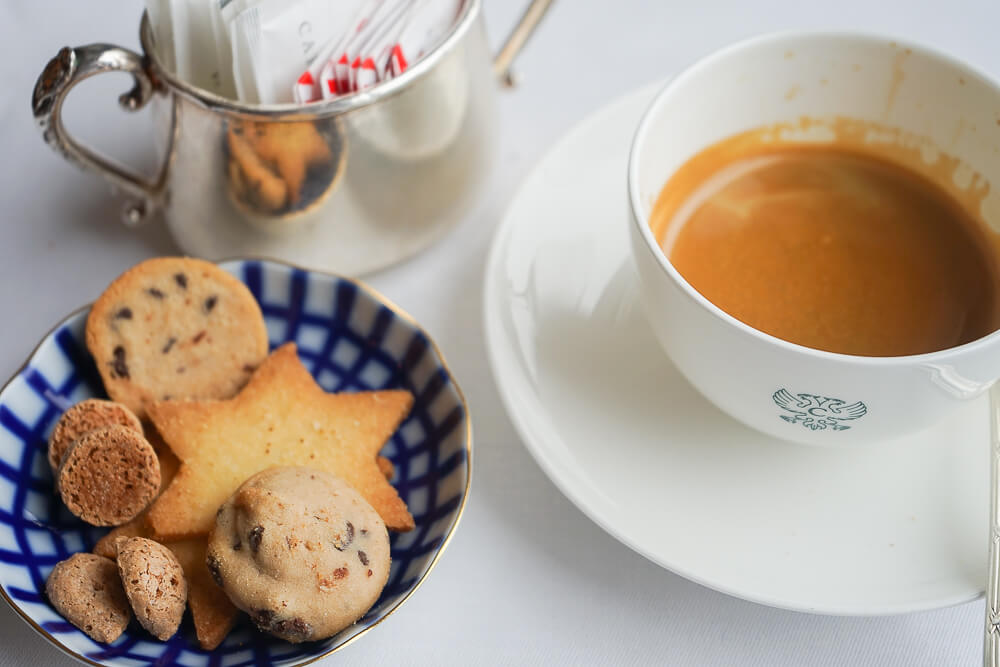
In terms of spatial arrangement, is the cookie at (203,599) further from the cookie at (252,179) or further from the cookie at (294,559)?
the cookie at (252,179)

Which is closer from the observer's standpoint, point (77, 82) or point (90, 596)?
point (90, 596)

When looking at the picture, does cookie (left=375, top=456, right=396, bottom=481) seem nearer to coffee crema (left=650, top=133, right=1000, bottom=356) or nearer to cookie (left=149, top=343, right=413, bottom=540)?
cookie (left=149, top=343, right=413, bottom=540)

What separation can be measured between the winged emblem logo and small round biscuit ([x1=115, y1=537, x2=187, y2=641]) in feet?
1.90

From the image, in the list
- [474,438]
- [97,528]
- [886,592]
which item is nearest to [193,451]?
[97,528]

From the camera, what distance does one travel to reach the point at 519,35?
3.98ft

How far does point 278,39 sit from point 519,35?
378mm

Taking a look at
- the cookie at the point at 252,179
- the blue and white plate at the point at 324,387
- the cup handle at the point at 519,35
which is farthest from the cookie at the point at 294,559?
the cup handle at the point at 519,35

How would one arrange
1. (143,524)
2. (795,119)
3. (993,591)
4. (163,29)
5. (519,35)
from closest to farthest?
1. (993,591)
2. (143,524)
3. (163,29)
4. (795,119)
5. (519,35)

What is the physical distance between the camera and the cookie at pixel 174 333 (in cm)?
97

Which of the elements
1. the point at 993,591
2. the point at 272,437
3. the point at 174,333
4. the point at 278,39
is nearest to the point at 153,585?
the point at 272,437

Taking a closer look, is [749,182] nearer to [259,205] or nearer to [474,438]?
[474,438]

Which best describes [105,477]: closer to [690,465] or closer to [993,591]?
[690,465]

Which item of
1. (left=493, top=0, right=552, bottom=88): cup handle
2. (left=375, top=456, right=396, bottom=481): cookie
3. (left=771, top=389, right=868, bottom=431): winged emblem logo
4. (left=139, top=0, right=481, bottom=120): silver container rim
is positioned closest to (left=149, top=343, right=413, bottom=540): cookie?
(left=375, top=456, right=396, bottom=481): cookie

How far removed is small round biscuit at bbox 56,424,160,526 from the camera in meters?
0.86
